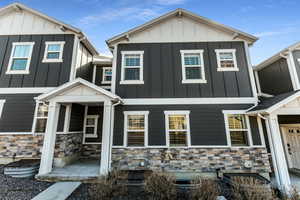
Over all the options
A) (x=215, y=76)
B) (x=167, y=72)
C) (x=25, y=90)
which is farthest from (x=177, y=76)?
(x=25, y=90)

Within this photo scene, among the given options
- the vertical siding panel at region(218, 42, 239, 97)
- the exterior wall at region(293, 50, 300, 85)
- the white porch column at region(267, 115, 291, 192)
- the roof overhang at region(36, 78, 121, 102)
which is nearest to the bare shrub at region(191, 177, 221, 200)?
the white porch column at region(267, 115, 291, 192)

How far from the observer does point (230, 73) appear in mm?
7293

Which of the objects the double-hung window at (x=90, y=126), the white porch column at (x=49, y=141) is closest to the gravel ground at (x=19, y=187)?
the white porch column at (x=49, y=141)

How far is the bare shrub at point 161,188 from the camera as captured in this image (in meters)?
4.01

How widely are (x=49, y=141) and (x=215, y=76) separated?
8.86 metres

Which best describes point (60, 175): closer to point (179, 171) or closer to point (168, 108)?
point (179, 171)

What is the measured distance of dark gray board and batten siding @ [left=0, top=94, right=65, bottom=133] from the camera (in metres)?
7.00

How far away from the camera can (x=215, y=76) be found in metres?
7.28

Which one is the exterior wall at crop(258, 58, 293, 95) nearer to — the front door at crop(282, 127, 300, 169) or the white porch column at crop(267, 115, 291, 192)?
the front door at crop(282, 127, 300, 169)

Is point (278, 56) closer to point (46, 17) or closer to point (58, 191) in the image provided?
point (58, 191)

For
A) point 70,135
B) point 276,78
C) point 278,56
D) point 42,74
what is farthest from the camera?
point 276,78

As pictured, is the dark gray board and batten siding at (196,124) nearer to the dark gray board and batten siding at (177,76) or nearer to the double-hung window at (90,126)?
the dark gray board and batten siding at (177,76)

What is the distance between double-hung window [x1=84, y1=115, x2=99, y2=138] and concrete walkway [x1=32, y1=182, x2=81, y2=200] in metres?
3.32

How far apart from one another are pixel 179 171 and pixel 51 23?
11.4 meters
